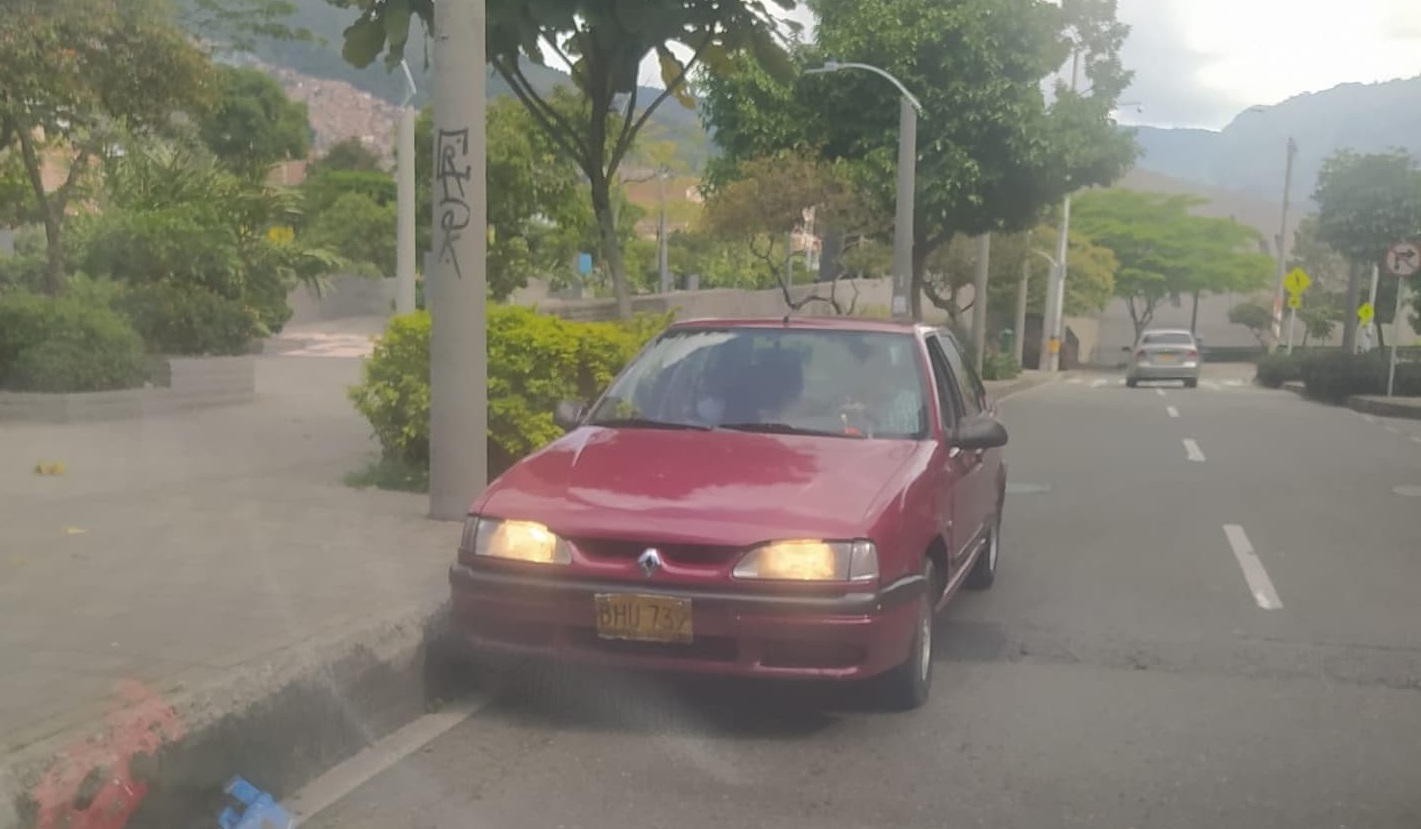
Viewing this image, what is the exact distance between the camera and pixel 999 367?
122ft

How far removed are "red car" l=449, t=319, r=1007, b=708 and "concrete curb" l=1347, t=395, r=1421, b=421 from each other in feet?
66.8

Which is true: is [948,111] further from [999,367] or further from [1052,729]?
[1052,729]

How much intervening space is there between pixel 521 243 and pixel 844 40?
8761 mm

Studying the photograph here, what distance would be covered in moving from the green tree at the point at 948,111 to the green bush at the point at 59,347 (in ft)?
45.5

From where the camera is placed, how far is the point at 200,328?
55.3 feet

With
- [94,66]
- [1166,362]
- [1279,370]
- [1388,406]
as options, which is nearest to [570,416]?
[94,66]

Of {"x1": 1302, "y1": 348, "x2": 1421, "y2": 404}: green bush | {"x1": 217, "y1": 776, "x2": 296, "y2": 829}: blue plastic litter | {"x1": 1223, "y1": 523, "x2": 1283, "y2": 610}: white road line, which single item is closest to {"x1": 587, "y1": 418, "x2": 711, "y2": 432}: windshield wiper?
{"x1": 217, "y1": 776, "x2": 296, "y2": 829}: blue plastic litter

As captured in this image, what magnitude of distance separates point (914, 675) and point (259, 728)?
8.11 feet

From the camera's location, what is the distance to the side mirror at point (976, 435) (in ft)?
21.7

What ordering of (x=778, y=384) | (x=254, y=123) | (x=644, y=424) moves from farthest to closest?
(x=254, y=123) → (x=778, y=384) → (x=644, y=424)

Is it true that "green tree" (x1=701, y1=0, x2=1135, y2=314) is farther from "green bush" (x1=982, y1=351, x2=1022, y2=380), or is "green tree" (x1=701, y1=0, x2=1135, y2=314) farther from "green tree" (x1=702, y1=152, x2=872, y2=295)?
"green bush" (x1=982, y1=351, x2=1022, y2=380)

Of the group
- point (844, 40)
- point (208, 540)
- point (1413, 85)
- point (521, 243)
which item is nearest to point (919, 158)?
point (844, 40)

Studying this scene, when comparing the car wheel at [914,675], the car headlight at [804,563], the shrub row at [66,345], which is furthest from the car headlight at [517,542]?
the shrub row at [66,345]

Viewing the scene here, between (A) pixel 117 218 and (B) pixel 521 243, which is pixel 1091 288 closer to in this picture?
(B) pixel 521 243
